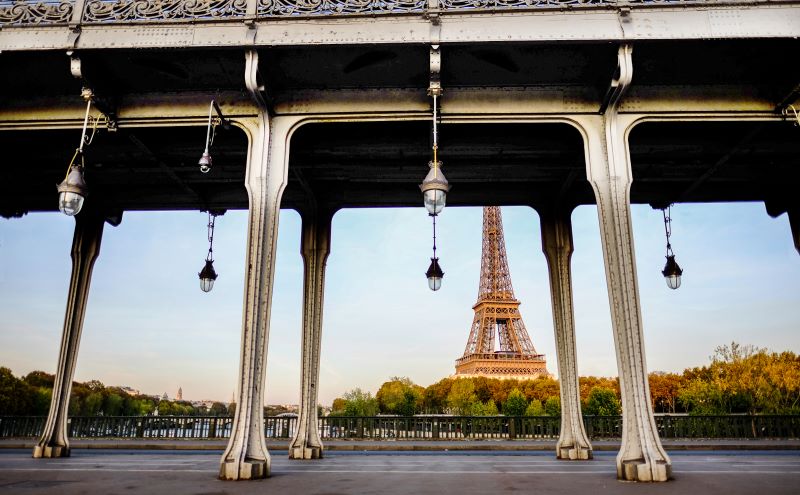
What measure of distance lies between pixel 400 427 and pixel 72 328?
11.8m

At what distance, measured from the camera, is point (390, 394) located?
89.7 meters

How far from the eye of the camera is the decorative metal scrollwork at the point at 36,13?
352 inches

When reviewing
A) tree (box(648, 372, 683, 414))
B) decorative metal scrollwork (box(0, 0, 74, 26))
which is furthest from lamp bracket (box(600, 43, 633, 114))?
tree (box(648, 372, 683, 414))

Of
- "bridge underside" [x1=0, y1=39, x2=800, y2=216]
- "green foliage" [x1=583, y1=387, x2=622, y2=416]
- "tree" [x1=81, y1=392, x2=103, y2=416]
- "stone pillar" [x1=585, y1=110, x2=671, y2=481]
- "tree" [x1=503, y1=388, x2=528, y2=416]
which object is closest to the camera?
"stone pillar" [x1=585, y1=110, x2=671, y2=481]

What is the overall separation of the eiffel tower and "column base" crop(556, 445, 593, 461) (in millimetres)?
63531

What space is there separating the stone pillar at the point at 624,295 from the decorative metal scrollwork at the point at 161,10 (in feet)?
22.1

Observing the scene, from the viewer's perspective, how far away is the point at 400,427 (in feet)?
64.1

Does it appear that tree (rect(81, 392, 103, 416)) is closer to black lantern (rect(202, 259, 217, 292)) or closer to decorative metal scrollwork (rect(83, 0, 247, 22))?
black lantern (rect(202, 259, 217, 292))

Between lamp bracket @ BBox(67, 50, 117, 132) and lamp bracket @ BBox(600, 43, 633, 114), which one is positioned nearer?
lamp bracket @ BBox(600, 43, 633, 114)

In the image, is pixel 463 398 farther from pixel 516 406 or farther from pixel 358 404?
pixel 358 404

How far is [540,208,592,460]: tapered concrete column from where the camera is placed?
11758mm

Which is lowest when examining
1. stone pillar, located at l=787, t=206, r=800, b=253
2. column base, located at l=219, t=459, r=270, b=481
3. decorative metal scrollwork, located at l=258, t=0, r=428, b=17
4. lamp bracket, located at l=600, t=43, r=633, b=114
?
column base, located at l=219, t=459, r=270, b=481

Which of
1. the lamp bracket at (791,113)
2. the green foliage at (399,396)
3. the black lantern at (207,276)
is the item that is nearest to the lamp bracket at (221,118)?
the black lantern at (207,276)

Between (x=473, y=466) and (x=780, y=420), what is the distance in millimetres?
16884
